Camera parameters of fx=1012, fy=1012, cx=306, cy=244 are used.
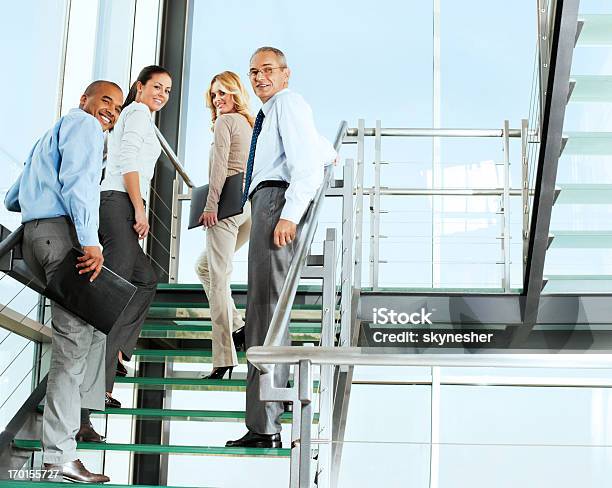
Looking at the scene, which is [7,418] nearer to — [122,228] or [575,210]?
[122,228]

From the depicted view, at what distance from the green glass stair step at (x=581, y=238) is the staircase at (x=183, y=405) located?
1.12m

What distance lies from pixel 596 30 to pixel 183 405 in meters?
3.53

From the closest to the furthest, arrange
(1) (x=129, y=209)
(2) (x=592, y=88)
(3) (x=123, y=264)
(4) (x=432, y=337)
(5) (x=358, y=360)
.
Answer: (5) (x=358, y=360) < (3) (x=123, y=264) < (1) (x=129, y=209) < (2) (x=592, y=88) < (4) (x=432, y=337)

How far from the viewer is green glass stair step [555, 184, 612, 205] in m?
4.27

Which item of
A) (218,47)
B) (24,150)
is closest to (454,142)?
(218,47)

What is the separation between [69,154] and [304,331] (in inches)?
66.2

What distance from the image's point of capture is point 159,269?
6.03 metres

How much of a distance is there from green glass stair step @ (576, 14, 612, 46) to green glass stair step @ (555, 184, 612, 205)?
60 centimetres

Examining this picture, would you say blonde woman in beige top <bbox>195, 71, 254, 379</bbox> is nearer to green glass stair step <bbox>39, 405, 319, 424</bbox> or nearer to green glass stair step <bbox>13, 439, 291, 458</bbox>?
green glass stair step <bbox>39, 405, 319, 424</bbox>

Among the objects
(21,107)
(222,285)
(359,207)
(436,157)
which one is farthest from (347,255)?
(436,157)

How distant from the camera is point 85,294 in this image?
297 centimetres

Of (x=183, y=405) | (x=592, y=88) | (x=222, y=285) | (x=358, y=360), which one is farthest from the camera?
(x=183, y=405)

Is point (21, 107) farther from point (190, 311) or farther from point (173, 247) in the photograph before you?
point (173, 247)

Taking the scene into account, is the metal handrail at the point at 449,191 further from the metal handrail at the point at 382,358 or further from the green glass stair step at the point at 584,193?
the metal handrail at the point at 382,358
